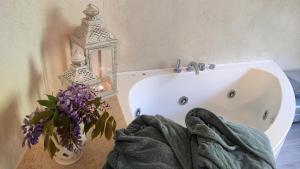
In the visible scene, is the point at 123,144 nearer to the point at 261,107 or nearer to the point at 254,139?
the point at 254,139

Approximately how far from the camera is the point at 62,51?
4.59 ft

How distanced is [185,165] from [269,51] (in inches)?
62.5

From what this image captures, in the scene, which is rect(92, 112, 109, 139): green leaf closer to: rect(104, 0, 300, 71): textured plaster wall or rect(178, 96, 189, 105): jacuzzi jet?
rect(104, 0, 300, 71): textured plaster wall

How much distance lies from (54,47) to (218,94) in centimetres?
132

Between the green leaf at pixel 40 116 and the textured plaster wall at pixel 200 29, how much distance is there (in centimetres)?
90

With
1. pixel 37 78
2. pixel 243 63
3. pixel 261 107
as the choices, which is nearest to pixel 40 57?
pixel 37 78

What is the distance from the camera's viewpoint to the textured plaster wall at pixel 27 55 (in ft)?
2.75

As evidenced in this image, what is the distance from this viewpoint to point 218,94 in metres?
2.06

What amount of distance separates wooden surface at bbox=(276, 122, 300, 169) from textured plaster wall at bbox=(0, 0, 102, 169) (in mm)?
1676

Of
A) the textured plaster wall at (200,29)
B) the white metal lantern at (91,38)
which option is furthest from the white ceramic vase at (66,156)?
the textured plaster wall at (200,29)

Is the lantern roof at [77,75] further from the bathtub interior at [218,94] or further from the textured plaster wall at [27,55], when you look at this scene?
the bathtub interior at [218,94]

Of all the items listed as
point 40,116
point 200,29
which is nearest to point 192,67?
point 200,29

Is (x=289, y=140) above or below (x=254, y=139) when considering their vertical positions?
below

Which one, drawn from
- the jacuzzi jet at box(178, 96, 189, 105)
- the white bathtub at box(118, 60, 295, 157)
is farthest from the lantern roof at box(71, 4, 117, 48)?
the jacuzzi jet at box(178, 96, 189, 105)
